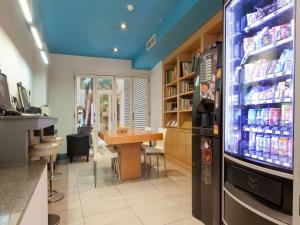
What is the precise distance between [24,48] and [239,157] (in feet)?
13.9

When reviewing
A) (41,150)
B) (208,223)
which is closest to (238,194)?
(208,223)

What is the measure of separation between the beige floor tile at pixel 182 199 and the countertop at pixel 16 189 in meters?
1.90

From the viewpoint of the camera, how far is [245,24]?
1543 millimetres

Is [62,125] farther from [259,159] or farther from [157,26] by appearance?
[259,159]

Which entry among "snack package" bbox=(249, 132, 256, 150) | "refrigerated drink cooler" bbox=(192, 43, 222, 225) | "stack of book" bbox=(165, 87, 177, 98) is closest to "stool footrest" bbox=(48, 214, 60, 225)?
"refrigerated drink cooler" bbox=(192, 43, 222, 225)

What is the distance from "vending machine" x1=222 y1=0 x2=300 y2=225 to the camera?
1129 mm

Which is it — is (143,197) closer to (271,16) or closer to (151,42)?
(271,16)

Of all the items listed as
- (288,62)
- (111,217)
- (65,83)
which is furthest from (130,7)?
(65,83)

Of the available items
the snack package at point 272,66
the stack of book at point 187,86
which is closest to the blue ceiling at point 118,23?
the stack of book at point 187,86

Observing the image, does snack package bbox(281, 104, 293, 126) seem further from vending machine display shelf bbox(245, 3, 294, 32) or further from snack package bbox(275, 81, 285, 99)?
vending machine display shelf bbox(245, 3, 294, 32)

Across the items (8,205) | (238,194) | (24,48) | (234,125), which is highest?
(24,48)

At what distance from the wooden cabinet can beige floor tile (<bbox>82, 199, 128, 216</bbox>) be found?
6.63ft

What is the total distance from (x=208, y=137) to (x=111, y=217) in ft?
4.88

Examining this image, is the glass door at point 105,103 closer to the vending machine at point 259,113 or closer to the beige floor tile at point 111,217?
the beige floor tile at point 111,217
